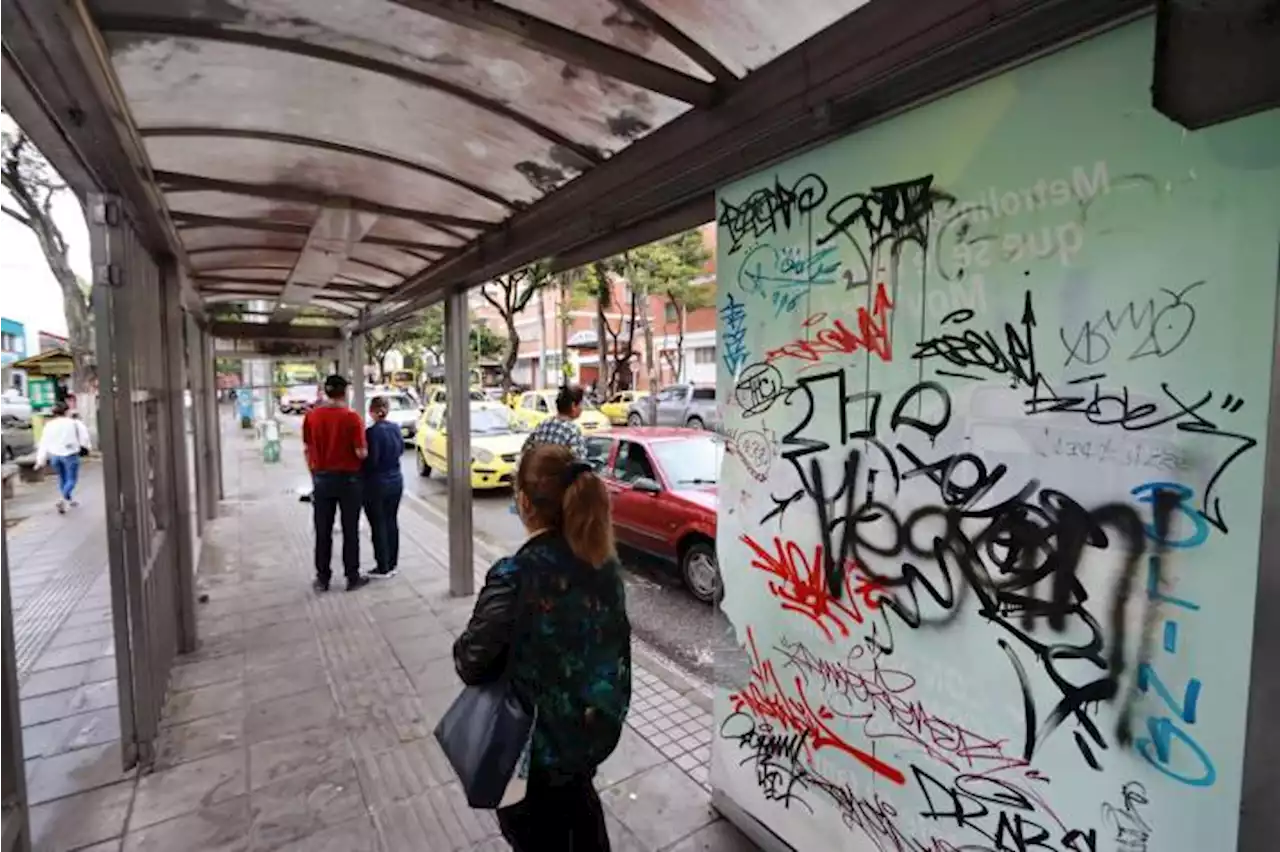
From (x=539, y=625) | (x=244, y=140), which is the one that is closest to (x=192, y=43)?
(x=244, y=140)

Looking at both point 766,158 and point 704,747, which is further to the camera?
point 704,747

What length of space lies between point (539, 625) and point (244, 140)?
3.02 metres

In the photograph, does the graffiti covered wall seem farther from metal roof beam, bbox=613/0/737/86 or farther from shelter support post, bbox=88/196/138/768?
shelter support post, bbox=88/196/138/768

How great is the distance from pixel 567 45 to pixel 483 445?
9763mm

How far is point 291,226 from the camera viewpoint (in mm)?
4871

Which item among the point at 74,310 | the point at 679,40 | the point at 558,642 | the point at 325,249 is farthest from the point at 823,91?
the point at 74,310

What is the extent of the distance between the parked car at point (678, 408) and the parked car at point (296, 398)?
2356 cm

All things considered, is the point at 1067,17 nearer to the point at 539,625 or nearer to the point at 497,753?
the point at 539,625

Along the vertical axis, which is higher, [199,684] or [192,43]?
[192,43]

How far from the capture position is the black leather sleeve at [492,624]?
1809 mm

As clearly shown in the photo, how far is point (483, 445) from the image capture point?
1146cm

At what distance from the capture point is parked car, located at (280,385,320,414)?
37119 mm

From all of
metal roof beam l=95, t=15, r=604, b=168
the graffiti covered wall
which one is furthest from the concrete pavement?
metal roof beam l=95, t=15, r=604, b=168

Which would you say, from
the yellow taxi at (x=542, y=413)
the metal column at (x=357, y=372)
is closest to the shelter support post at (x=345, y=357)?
the metal column at (x=357, y=372)
